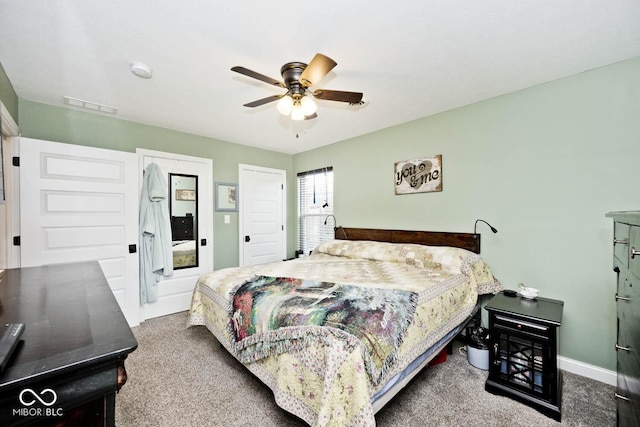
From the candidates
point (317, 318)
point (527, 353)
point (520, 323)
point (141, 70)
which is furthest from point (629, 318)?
point (141, 70)

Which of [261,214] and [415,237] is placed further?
[261,214]

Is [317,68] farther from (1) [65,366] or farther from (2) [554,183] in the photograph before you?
(2) [554,183]

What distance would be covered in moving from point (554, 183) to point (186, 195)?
14.0ft

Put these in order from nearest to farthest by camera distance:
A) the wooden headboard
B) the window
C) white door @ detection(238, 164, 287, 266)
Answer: the wooden headboard
white door @ detection(238, 164, 287, 266)
the window

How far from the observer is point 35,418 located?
553 millimetres

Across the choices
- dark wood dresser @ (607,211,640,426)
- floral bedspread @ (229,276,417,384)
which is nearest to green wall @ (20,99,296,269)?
floral bedspread @ (229,276,417,384)

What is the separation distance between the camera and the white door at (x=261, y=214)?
434cm

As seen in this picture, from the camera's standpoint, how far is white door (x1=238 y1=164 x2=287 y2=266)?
4336mm

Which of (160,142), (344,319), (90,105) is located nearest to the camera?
(344,319)

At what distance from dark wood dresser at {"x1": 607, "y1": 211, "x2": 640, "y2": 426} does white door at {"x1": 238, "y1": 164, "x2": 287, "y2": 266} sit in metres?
4.09

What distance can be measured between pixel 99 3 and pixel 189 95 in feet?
3.68

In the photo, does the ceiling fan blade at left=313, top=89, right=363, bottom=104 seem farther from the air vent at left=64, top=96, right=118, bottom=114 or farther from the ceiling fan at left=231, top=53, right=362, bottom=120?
the air vent at left=64, top=96, right=118, bottom=114

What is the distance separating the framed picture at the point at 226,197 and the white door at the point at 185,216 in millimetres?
127

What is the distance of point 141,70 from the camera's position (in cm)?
213
